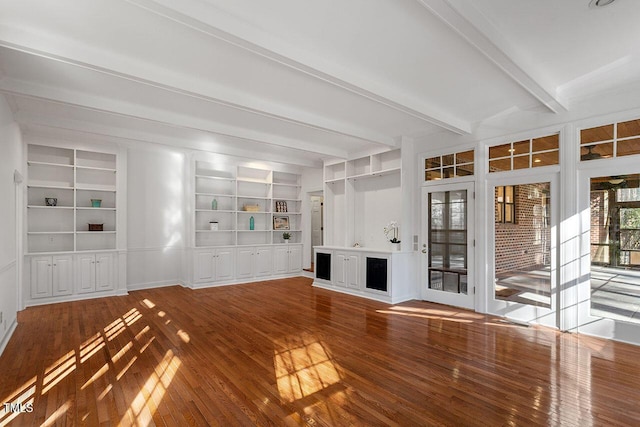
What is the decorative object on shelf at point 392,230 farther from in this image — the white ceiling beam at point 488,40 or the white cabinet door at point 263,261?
the white ceiling beam at point 488,40

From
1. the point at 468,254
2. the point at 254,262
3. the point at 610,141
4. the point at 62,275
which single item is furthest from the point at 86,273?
the point at 610,141

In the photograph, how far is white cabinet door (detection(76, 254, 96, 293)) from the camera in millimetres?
5805

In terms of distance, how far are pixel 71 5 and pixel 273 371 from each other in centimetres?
330

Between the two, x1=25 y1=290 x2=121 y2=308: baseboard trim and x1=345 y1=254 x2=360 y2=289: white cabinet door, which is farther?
x1=345 y1=254 x2=360 y2=289: white cabinet door

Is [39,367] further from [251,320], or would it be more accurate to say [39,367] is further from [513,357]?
[513,357]

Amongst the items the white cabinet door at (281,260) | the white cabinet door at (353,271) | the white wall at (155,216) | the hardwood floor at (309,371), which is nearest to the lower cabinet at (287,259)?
the white cabinet door at (281,260)

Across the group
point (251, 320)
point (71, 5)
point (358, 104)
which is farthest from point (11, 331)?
point (358, 104)

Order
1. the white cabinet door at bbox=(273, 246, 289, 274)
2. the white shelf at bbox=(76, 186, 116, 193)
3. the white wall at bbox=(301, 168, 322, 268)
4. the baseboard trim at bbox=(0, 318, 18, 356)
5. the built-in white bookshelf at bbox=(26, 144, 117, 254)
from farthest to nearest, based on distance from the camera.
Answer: the white wall at bbox=(301, 168, 322, 268) < the white cabinet door at bbox=(273, 246, 289, 274) < the white shelf at bbox=(76, 186, 116, 193) < the built-in white bookshelf at bbox=(26, 144, 117, 254) < the baseboard trim at bbox=(0, 318, 18, 356)

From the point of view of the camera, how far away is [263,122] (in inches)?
200

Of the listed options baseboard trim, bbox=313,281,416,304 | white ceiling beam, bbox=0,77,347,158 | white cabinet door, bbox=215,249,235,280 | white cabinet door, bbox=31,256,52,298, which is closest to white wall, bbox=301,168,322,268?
baseboard trim, bbox=313,281,416,304

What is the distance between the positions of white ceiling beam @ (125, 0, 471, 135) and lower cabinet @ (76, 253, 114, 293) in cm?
522

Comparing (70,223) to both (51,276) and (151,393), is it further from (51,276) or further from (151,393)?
(151,393)

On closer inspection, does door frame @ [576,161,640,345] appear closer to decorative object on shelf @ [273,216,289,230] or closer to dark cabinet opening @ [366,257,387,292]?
dark cabinet opening @ [366,257,387,292]

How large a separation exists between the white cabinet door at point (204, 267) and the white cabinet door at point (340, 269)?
103 inches
